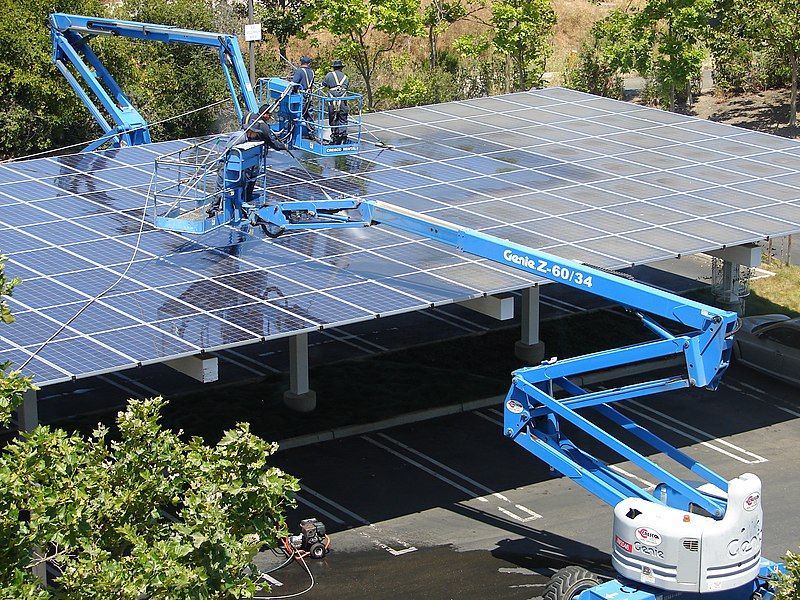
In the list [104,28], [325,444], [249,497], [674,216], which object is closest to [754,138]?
[674,216]

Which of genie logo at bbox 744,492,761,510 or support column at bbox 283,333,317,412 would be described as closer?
genie logo at bbox 744,492,761,510

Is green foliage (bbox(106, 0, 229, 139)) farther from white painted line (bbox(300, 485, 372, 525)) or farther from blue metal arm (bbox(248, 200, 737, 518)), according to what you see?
blue metal arm (bbox(248, 200, 737, 518))

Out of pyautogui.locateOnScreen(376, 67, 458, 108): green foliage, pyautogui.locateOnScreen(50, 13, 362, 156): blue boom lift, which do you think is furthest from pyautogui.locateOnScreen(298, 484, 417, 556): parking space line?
Answer: pyautogui.locateOnScreen(376, 67, 458, 108): green foliage

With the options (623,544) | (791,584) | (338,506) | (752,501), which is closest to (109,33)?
(338,506)

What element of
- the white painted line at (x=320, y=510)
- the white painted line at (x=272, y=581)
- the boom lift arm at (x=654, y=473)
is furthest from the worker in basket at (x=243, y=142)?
the white painted line at (x=272, y=581)

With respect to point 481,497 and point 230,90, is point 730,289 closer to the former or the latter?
point 481,497

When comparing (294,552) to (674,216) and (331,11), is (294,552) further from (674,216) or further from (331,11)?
(331,11)
